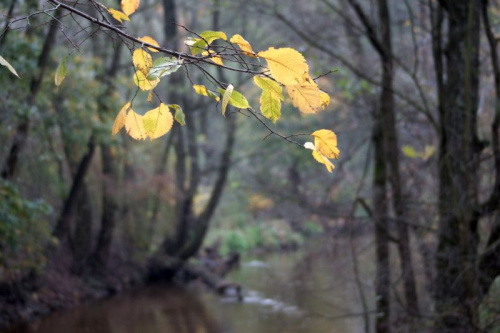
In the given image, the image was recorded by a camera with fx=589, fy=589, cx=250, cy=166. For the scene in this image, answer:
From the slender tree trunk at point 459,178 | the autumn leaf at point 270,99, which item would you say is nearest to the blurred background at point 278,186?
the slender tree trunk at point 459,178

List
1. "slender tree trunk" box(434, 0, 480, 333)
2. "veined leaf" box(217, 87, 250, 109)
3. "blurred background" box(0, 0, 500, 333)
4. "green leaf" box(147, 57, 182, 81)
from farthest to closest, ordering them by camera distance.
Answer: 1. "blurred background" box(0, 0, 500, 333)
2. "slender tree trunk" box(434, 0, 480, 333)
3. "veined leaf" box(217, 87, 250, 109)
4. "green leaf" box(147, 57, 182, 81)

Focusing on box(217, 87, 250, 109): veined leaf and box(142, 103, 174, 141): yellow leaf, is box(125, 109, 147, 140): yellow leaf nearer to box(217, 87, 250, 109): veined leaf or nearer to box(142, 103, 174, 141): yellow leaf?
box(142, 103, 174, 141): yellow leaf

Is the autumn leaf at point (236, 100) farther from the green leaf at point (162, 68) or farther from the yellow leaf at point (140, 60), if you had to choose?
the yellow leaf at point (140, 60)

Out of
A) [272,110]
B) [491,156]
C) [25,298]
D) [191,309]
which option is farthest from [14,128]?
[272,110]

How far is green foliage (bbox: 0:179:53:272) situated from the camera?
266 inches

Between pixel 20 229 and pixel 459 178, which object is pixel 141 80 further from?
pixel 20 229

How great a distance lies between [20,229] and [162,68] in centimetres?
679

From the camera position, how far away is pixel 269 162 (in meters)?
19.6

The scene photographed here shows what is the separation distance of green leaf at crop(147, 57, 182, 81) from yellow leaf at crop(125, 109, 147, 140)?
262 mm

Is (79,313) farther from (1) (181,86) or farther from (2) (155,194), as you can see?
(1) (181,86)

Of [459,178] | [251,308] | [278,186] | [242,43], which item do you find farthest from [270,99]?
[251,308]

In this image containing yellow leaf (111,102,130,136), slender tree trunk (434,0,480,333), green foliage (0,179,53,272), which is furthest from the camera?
green foliage (0,179,53,272)

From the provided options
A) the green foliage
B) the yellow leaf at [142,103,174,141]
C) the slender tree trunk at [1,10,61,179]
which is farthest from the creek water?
the yellow leaf at [142,103,174,141]

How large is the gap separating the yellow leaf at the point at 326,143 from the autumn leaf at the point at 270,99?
0.52 feet
